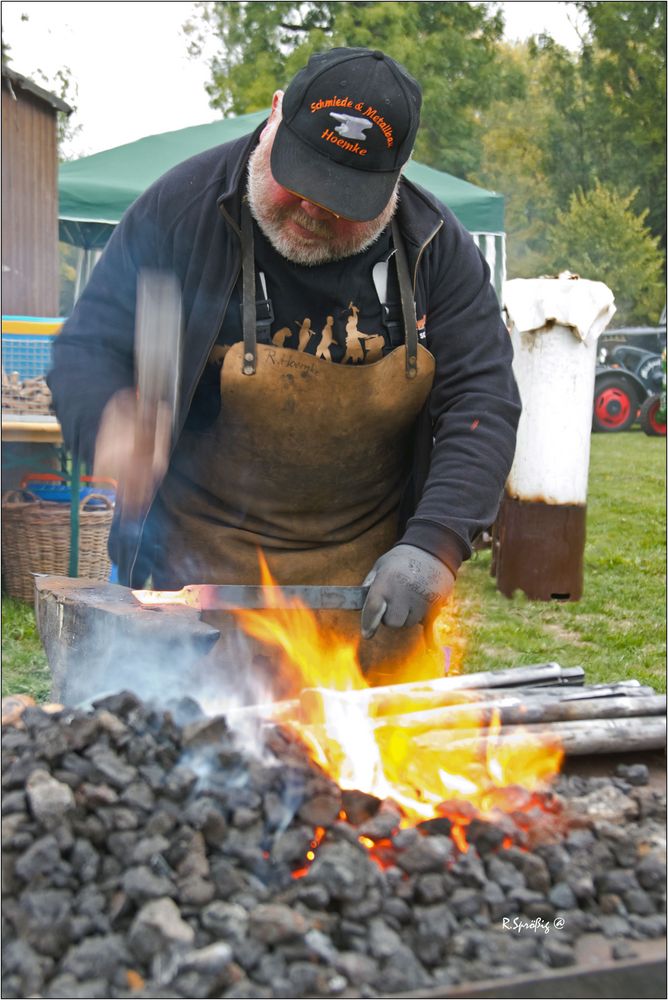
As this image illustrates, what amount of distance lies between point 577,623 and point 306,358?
369cm

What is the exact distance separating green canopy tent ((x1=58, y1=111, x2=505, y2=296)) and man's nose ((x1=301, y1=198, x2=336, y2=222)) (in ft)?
21.1

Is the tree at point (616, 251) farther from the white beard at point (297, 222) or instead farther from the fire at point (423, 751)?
the fire at point (423, 751)

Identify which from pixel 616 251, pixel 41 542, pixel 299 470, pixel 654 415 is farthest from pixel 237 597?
pixel 616 251

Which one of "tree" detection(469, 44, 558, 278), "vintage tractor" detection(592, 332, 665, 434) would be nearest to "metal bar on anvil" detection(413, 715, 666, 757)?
"vintage tractor" detection(592, 332, 665, 434)

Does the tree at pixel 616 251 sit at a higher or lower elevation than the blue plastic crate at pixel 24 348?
higher

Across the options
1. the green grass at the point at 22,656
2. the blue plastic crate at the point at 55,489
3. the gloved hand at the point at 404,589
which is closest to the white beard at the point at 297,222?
the gloved hand at the point at 404,589

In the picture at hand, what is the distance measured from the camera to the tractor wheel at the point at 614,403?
53.0 feet

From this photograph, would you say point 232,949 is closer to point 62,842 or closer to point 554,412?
point 62,842

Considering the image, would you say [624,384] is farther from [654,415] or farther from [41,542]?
[41,542]

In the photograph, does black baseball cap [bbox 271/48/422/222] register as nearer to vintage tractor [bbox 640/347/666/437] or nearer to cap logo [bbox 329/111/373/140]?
cap logo [bbox 329/111/373/140]

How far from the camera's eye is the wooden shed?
7551 millimetres

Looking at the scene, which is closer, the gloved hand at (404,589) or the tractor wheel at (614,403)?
the gloved hand at (404,589)

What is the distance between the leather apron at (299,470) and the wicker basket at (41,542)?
2926 mm

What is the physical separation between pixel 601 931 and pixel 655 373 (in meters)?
15.7
